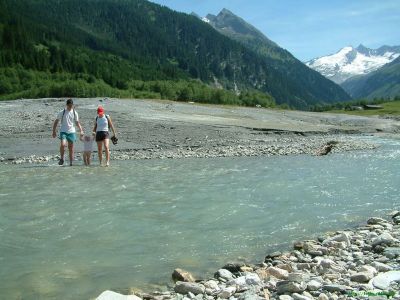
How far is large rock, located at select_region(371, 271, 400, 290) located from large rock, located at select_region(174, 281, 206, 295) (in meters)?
2.53

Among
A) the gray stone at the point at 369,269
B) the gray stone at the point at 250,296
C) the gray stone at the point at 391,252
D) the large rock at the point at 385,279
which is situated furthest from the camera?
the gray stone at the point at 391,252

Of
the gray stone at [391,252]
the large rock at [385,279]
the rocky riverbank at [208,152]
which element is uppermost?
the large rock at [385,279]

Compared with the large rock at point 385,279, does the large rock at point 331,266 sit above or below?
below

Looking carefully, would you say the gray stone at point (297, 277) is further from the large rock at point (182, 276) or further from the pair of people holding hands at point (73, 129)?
the pair of people holding hands at point (73, 129)

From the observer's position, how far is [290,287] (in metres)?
6.77

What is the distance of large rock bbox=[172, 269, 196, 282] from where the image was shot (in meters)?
7.76

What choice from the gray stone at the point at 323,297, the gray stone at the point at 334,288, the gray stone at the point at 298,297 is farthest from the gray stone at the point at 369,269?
the gray stone at the point at 298,297

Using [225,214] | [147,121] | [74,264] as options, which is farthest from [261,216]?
[147,121]

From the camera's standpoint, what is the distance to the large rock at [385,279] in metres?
6.82

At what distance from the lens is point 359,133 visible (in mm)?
54875

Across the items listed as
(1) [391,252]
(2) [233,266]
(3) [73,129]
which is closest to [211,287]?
(2) [233,266]

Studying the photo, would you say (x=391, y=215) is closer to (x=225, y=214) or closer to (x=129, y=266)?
(x=225, y=214)

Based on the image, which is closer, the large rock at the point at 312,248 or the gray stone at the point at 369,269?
the gray stone at the point at 369,269

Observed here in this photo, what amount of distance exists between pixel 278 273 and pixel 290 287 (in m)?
0.92
